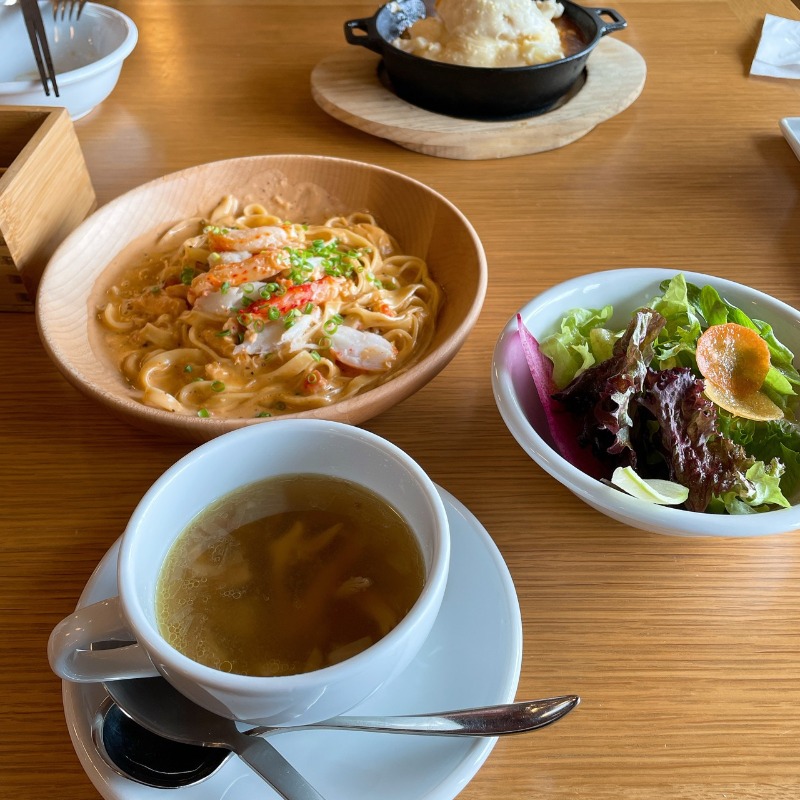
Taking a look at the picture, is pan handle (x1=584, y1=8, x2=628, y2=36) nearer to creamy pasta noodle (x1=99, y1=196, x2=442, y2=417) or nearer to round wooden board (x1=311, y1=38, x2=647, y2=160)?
round wooden board (x1=311, y1=38, x2=647, y2=160)

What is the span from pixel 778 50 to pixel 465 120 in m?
1.00

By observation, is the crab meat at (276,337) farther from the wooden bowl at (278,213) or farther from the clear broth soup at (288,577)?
the clear broth soup at (288,577)

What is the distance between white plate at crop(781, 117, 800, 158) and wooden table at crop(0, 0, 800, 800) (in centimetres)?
4

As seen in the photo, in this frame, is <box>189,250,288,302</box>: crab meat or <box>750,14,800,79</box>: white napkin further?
<box>750,14,800,79</box>: white napkin

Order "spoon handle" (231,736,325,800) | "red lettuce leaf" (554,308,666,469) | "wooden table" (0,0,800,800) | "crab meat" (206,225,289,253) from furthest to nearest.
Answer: "crab meat" (206,225,289,253)
"red lettuce leaf" (554,308,666,469)
"wooden table" (0,0,800,800)
"spoon handle" (231,736,325,800)

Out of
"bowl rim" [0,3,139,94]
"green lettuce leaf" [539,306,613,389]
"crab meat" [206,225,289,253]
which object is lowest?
"green lettuce leaf" [539,306,613,389]

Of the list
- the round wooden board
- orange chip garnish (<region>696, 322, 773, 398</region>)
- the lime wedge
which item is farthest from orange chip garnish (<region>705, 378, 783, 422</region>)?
the round wooden board

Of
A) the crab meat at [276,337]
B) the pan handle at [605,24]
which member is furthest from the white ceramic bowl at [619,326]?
the pan handle at [605,24]

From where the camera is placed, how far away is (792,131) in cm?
164

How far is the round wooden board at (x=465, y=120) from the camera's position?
163 cm

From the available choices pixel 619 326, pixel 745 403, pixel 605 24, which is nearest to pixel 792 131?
pixel 605 24

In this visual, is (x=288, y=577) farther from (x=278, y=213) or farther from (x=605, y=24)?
(x=605, y=24)

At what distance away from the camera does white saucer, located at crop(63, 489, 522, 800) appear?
Result: 2.00 ft

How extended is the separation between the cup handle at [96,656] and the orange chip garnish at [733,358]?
0.69m
